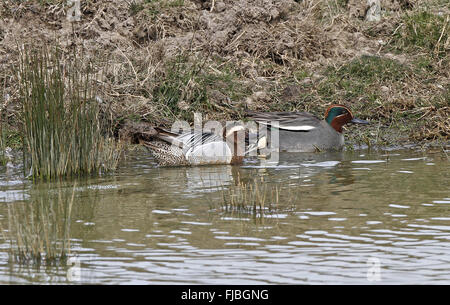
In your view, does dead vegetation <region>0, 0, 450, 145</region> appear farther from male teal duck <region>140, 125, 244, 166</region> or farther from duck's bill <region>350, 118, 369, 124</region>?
male teal duck <region>140, 125, 244, 166</region>

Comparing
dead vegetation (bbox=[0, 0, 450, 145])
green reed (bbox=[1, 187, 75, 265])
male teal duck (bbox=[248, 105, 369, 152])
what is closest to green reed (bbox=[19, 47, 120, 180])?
green reed (bbox=[1, 187, 75, 265])

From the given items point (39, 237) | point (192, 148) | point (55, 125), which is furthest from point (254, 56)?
point (39, 237)

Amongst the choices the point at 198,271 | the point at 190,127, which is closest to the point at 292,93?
the point at 190,127

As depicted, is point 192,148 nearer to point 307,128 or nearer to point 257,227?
point 307,128

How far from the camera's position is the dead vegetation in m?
11.4

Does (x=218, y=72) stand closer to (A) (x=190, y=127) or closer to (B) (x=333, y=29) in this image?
(A) (x=190, y=127)

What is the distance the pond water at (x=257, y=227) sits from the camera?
17.1 ft

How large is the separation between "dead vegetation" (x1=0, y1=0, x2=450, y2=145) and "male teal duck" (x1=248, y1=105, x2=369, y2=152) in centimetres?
40

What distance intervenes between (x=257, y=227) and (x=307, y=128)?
4.89 meters

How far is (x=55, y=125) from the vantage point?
26.9ft

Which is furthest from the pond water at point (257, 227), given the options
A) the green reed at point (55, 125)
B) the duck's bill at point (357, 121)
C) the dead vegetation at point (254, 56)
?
the dead vegetation at point (254, 56)

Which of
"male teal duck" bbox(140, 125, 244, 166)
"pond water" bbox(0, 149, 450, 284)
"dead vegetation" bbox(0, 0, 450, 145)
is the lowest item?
"pond water" bbox(0, 149, 450, 284)

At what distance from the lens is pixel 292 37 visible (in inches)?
512

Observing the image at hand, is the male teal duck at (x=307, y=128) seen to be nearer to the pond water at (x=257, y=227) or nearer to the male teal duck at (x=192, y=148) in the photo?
the male teal duck at (x=192, y=148)
